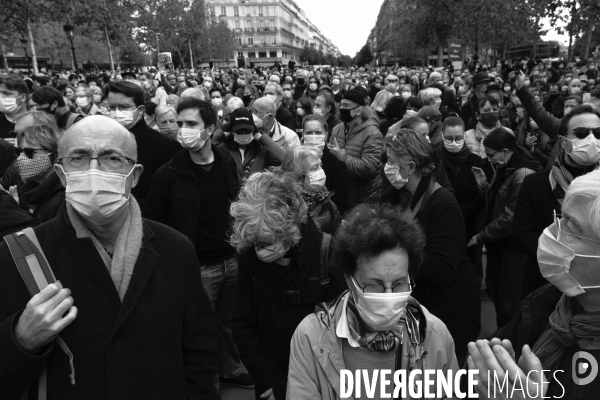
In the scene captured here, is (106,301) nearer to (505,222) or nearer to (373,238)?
(373,238)

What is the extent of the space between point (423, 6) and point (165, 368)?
36312mm

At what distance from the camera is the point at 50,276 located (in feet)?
6.17

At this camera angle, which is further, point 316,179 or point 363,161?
point 363,161

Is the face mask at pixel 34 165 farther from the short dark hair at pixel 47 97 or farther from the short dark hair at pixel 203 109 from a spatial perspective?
the short dark hair at pixel 47 97

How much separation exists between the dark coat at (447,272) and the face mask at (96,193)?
5.97 ft

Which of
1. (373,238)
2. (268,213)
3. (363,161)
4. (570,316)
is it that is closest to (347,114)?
(363,161)

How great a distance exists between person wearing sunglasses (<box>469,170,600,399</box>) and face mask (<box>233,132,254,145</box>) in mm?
3363

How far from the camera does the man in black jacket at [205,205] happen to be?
3.82 m

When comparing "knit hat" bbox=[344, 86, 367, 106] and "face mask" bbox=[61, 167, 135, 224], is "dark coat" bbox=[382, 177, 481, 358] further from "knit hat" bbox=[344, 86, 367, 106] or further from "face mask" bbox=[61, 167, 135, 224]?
"knit hat" bbox=[344, 86, 367, 106]

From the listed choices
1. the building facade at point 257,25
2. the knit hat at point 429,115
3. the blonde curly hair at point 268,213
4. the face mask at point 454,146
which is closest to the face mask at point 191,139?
the blonde curly hair at point 268,213

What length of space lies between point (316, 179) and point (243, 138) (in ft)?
4.52

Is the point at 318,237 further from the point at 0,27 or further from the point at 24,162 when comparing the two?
the point at 0,27

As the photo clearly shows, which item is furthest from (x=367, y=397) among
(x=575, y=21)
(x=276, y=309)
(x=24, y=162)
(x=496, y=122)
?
(x=575, y=21)

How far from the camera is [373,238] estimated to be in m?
→ 2.12
